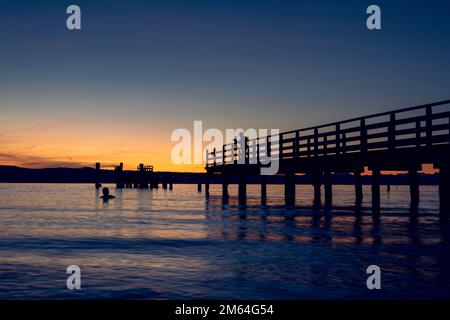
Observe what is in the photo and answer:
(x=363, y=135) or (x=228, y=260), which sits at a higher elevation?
(x=363, y=135)

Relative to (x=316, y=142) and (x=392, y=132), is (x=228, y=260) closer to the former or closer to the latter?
(x=392, y=132)

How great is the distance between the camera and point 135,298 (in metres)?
7.34

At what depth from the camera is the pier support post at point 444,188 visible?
1672 centimetres

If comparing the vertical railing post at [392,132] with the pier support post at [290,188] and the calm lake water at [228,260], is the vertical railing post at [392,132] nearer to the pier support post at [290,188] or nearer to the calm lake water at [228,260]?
the calm lake water at [228,260]

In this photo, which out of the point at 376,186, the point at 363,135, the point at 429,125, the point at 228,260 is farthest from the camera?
the point at 376,186

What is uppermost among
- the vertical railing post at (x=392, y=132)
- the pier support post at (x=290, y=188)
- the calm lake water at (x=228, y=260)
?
the vertical railing post at (x=392, y=132)

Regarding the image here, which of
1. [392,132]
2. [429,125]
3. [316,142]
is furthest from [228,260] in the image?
[316,142]

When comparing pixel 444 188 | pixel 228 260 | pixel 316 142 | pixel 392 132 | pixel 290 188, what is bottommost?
pixel 228 260

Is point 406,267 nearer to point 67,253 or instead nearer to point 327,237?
point 327,237

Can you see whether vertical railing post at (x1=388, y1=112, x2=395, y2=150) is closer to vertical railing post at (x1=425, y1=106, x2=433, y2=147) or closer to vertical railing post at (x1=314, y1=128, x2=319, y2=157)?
vertical railing post at (x1=425, y1=106, x2=433, y2=147)

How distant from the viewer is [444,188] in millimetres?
17109

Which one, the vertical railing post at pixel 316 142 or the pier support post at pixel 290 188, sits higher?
the vertical railing post at pixel 316 142

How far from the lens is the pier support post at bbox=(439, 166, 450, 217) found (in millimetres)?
16719

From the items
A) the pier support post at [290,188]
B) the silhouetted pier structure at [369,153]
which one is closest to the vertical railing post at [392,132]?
the silhouetted pier structure at [369,153]
